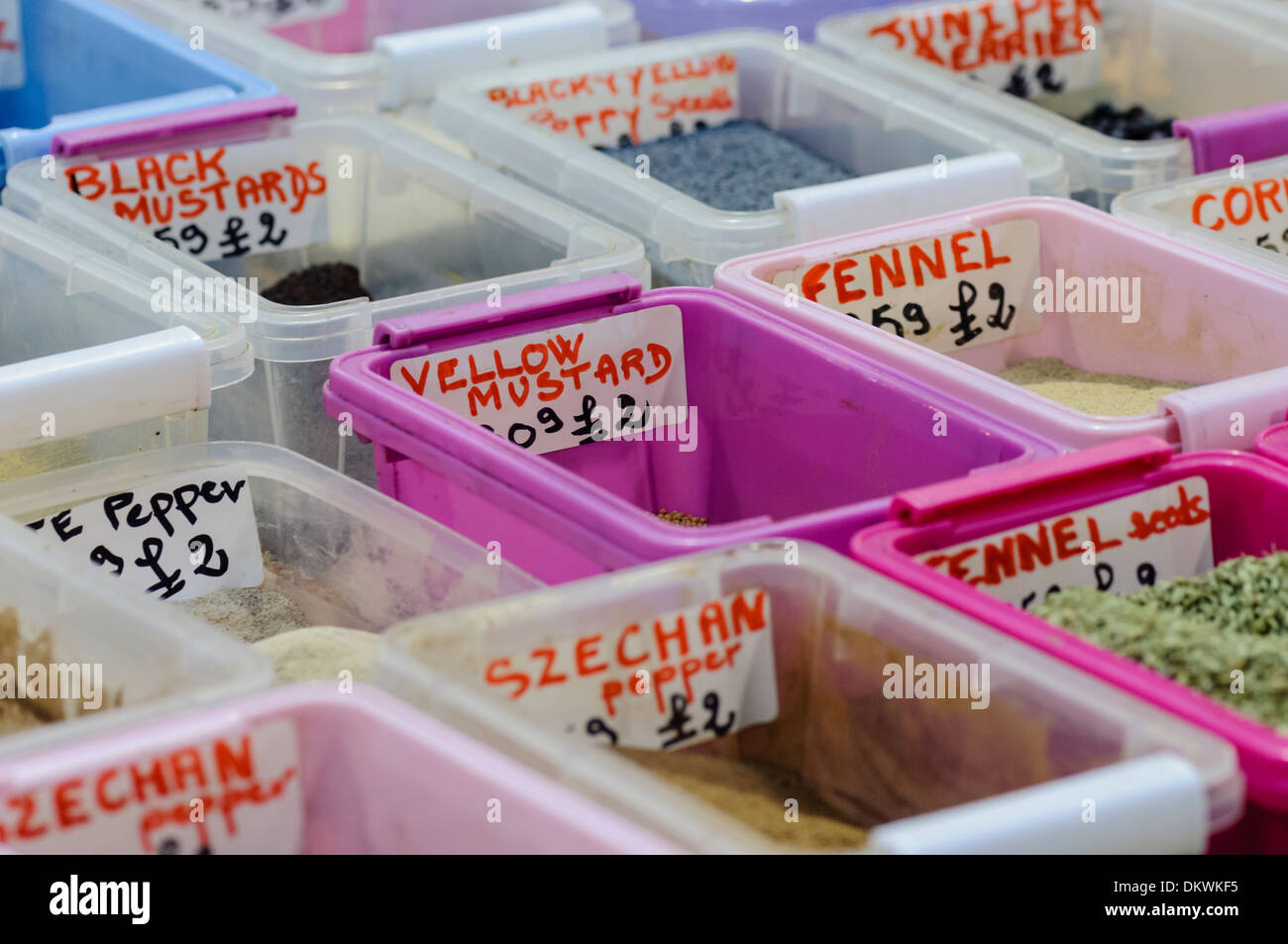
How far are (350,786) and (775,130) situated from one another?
4.98 feet

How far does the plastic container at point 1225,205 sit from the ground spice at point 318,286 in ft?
2.79

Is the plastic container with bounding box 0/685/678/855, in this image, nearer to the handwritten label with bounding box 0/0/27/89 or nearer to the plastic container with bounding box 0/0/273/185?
the plastic container with bounding box 0/0/273/185

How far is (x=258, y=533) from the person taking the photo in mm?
1470

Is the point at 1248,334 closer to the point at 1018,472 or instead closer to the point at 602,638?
the point at 1018,472

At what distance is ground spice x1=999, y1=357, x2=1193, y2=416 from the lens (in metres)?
1.63

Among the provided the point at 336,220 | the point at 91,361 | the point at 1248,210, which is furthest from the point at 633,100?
the point at 91,361

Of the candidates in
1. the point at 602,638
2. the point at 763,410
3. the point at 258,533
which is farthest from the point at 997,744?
the point at 258,533

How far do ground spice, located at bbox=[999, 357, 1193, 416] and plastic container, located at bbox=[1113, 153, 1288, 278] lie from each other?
15cm

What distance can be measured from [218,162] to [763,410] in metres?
0.77

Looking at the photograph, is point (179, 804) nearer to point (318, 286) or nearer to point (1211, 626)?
point (1211, 626)

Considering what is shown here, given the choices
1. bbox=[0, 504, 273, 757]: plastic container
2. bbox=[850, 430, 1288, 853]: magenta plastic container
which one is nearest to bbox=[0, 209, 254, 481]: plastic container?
bbox=[0, 504, 273, 757]: plastic container
